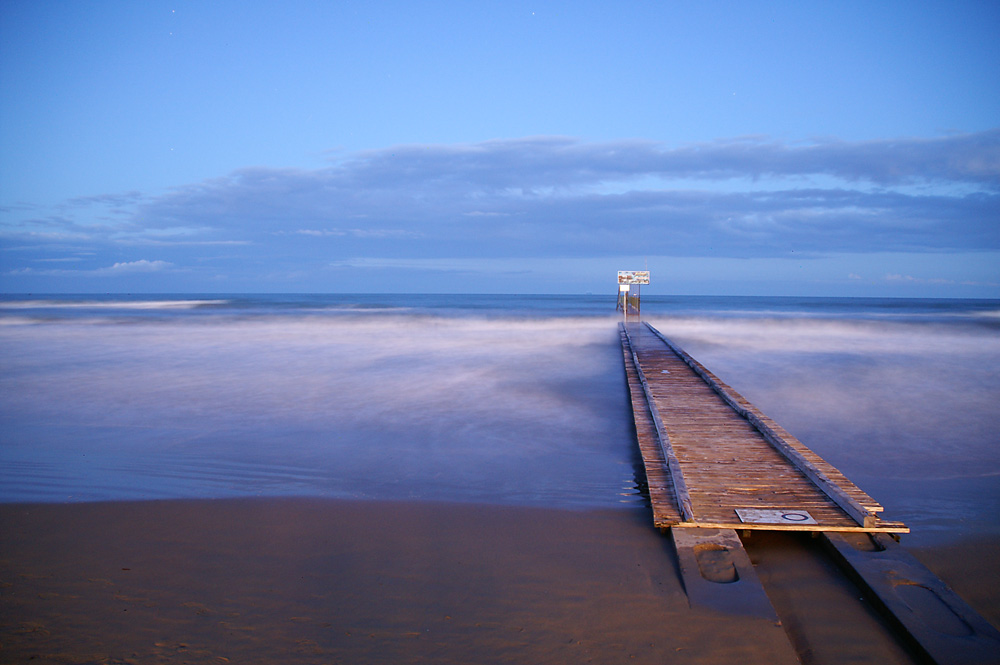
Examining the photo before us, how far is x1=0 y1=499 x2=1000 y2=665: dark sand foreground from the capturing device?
3027 mm

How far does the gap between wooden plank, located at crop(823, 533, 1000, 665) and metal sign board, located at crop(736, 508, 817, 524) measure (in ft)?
0.62

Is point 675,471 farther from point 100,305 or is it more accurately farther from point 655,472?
point 100,305

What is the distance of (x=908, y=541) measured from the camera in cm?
427

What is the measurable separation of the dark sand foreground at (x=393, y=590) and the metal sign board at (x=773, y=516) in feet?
0.53

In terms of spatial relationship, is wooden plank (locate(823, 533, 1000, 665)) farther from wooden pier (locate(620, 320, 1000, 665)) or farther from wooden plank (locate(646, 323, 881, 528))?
wooden plank (locate(646, 323, 881, 528))

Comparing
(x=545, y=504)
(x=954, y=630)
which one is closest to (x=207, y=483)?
(x=545, y=504)

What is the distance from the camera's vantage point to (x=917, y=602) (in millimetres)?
3184

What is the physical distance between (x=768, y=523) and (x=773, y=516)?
155mm

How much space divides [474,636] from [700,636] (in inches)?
49.7

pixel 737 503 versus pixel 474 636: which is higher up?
pixel 737 503

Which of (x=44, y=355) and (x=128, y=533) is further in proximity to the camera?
(x=44, y=355)

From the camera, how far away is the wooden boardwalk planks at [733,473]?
13.6 feet

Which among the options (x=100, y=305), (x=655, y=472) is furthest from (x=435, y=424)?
(x=100, y=305)

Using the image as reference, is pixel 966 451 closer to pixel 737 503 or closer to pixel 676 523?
A: pixel 737 503
